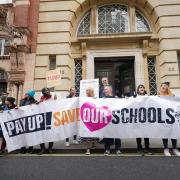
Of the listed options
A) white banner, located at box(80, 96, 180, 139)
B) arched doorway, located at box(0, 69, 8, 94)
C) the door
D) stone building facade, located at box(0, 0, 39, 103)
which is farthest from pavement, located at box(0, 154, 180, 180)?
arched doorway, located at box(0, 69, 8, 94)

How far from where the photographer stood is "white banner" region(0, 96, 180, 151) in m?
6.93

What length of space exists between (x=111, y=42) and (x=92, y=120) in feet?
26.7

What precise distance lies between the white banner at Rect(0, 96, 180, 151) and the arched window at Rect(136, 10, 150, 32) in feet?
28.7

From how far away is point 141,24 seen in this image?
15023 millimetres

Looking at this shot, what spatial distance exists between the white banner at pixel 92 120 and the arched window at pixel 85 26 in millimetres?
8609

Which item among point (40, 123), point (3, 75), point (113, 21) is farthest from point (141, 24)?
point (40, 123)

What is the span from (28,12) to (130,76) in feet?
23.4

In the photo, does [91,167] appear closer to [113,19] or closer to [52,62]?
[52,62]

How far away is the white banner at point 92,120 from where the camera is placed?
6.93 m

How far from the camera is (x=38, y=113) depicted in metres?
7.45

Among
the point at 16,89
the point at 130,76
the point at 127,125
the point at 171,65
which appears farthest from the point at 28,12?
the point at 127,125

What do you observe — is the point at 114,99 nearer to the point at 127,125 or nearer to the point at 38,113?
the point at 127,125

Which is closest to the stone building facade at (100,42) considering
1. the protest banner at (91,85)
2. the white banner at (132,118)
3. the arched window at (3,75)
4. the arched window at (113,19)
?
the arched window at (113,19)

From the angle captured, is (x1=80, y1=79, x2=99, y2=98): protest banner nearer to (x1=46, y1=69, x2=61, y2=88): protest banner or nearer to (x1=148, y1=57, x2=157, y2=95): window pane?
(x1=46, y1=69, x2=61, y2=88): protest banner
